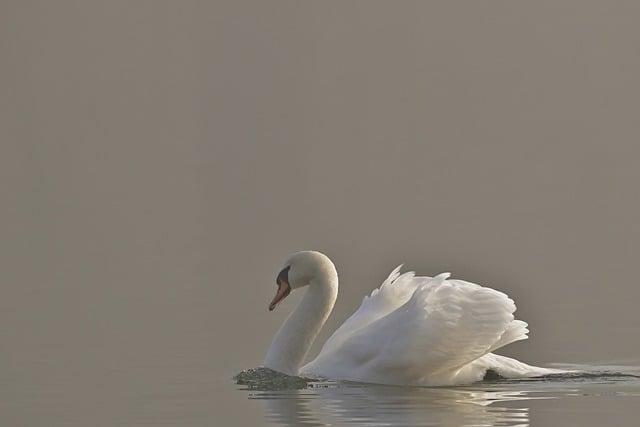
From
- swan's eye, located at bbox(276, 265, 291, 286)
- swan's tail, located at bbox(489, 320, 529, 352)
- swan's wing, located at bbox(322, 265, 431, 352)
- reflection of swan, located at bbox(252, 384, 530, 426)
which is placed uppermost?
swan's eye, located at bbox(276, 265, 291, 286)

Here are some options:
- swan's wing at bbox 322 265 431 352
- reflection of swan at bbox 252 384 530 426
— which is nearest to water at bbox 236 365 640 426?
reflection of swan at bbox 252 384 530 426

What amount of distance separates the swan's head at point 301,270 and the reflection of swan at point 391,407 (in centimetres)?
143

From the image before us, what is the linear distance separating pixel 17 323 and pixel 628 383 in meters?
8.49

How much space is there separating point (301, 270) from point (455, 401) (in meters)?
2.71

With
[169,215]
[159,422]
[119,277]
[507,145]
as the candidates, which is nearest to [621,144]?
[507,145]

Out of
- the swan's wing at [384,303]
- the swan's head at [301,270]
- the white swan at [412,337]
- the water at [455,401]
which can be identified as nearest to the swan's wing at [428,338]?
the white swan at [412,337]

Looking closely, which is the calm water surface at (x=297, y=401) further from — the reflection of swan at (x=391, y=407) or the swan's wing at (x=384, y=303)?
the swan's wing at (x=384, y=303)

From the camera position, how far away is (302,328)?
70.1 ft

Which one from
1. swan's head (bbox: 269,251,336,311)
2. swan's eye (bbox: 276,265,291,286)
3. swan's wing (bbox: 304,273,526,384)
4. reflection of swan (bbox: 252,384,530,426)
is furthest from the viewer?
swan's eye (bbox: 276,265,291,286)

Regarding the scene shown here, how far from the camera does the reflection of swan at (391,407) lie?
59.1 ft

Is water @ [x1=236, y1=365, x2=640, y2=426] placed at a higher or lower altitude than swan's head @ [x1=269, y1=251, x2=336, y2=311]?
lower

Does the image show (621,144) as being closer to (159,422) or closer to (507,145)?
(507,145)

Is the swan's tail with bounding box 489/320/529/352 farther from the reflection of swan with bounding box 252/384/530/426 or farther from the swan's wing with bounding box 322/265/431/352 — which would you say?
the swan's wing with bounding box 322/265/431/352

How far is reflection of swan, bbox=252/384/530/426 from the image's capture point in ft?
59.1
